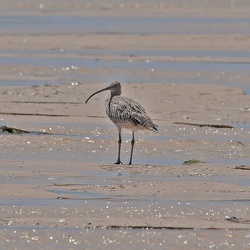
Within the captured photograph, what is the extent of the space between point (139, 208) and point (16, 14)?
76.8 ft

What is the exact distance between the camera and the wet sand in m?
8.55

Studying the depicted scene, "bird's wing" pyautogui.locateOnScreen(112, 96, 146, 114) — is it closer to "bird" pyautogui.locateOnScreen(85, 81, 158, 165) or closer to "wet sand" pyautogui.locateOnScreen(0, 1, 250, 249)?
"bird" pyautogui.locateOnScreen(85, 81, 158, 165)

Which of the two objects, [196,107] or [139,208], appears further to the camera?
[196,107]

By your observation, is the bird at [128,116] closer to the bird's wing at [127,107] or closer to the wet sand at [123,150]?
the bird's wing at [127,107]

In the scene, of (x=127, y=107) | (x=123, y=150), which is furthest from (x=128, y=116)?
(x=123, y=150)

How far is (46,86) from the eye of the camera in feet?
57.8

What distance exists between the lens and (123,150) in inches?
509

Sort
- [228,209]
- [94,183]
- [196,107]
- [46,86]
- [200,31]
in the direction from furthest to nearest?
[200,31] → [46,86] → [196,107] → [94,183] → [228,209]

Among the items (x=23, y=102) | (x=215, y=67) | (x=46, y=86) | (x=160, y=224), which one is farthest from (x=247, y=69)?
(x=160, y=224)

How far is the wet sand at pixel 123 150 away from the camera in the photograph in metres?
8.55

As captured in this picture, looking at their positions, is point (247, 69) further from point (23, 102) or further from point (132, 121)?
point (132, 121)

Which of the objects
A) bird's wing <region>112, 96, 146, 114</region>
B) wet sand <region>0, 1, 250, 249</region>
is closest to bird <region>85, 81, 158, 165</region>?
bird's wing <region>112, 96, 146, 114</region>

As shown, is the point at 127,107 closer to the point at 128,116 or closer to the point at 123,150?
the point at 128,116

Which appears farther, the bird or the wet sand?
the bird
